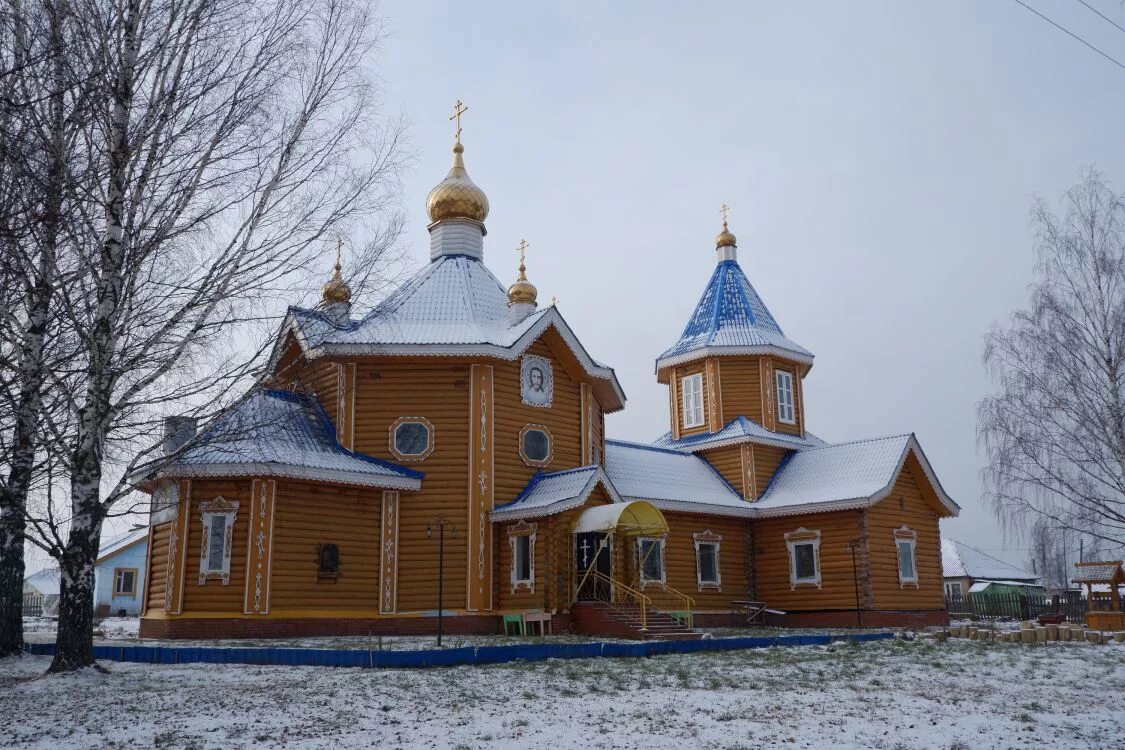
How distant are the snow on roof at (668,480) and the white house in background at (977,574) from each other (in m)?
29.8

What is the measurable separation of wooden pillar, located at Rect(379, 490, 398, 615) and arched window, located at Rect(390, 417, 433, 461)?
944 millimetres

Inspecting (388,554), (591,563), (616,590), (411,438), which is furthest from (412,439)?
(616,590)

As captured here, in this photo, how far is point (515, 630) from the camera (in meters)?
19.2

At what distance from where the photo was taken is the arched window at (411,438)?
2009 centimetres

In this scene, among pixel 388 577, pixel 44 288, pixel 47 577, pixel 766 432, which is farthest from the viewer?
pixel 47 577

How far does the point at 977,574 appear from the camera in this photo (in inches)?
2042

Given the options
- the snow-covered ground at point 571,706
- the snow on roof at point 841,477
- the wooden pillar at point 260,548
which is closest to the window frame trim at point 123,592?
the wooden pillar at point 260,548

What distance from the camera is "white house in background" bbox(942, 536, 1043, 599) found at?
5132 cm

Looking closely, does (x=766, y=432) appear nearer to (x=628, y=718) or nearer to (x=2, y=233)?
(x=628, y=718)

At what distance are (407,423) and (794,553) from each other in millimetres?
11276

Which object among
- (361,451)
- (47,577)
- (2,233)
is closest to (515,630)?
(361,451)

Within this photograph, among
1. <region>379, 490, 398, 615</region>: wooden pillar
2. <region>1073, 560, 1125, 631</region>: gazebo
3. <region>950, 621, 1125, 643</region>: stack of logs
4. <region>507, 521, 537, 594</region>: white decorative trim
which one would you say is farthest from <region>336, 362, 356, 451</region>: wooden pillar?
<region>1073, 560, 1125, 631</region>: gazebo

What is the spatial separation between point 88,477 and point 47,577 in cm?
5120

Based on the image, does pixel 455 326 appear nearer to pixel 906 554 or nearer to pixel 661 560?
pixel 661 560
